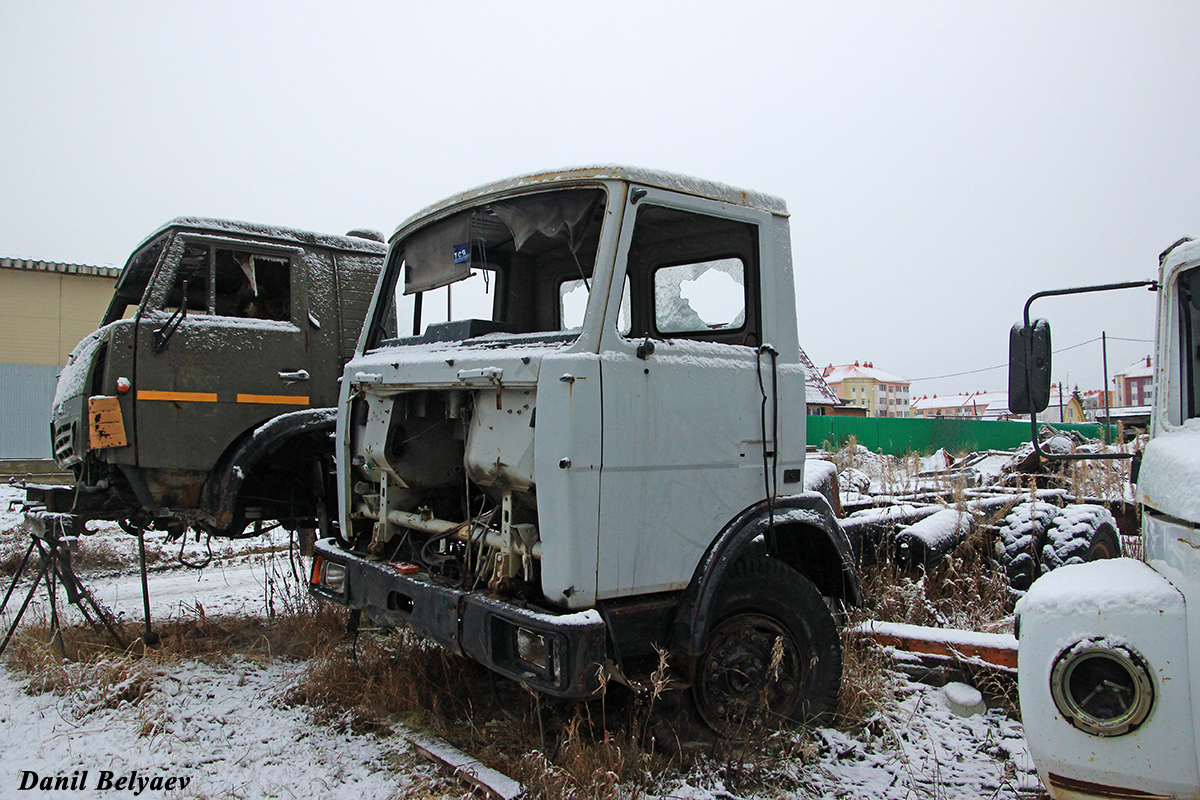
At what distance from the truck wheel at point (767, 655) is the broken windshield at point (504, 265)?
1.35 m

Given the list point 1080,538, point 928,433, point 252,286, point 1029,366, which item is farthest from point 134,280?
point 928,433

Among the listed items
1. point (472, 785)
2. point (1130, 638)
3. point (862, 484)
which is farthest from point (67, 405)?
point (862, 484)

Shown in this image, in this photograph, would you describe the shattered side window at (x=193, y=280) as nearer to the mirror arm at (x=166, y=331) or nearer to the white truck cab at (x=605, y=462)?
the mirror arm at (x=166, y=331)

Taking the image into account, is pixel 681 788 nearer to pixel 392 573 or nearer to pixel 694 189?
pixel 392 573

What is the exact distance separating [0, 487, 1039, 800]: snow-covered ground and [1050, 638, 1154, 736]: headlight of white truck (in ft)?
3.69

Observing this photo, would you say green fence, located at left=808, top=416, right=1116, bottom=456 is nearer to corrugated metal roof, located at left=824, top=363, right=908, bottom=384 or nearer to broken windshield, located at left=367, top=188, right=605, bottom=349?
broken windshield, located at left=367, top=188, right=605, bottom=349

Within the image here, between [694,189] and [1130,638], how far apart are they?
7.21 ft

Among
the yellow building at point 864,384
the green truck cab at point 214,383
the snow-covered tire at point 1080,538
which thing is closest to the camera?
the green truck cab at point 214,383

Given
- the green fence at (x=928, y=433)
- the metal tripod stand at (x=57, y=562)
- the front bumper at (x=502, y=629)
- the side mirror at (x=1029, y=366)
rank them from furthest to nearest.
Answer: the green fence at (x=928, y=433)
the metal tripod stand at (x=57, y=562)
the front bumper at (x=502, y=629)
the side mirror at (x=1029, y=366)

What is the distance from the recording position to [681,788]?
2.95m

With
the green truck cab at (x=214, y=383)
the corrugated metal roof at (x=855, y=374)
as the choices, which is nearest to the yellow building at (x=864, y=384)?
the corrugated metal roof at (x=855, y=374)

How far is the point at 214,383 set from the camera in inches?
203

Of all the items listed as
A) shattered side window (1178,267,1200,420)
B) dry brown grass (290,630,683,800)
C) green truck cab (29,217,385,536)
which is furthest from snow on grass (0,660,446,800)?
shattered side window (1178,267,1200,420)

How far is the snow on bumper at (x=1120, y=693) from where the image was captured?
5.75ft
